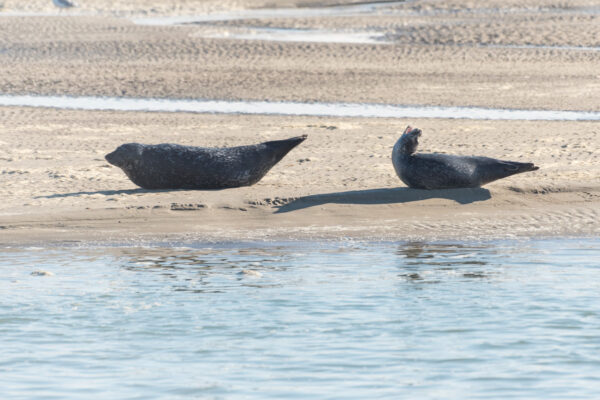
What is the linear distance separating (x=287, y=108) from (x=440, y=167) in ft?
25.2

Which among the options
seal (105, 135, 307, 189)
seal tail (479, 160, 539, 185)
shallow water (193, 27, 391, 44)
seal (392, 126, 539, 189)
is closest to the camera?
seal tail (479, 160, 539, 185)

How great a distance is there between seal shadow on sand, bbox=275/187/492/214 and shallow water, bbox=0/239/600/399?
109 centimetres

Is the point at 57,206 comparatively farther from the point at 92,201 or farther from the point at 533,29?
the point at 533,29

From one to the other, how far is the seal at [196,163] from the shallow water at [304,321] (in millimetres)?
1495

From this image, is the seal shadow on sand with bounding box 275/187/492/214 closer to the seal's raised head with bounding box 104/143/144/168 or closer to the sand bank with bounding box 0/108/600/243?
the sand bank with bounding box 0/108/600/243

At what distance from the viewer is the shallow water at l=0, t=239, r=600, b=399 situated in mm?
6363

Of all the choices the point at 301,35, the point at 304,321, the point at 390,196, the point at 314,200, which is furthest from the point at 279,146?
the point at 301,35

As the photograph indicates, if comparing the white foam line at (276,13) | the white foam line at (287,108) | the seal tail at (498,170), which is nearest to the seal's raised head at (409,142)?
the seal tail at (498,170)

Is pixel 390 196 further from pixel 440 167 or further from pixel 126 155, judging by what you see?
pixel 126 155

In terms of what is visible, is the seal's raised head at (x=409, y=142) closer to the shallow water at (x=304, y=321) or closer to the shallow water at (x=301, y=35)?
the shallow water at (x=304, y=321)

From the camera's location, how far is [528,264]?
927cm

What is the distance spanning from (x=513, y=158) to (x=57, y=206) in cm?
582

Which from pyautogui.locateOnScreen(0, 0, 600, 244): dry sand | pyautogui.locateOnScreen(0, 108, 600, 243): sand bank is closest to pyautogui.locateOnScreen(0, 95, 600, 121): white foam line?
pyautogui.locateOnScreen(0, 0, 600, 244): dry sand

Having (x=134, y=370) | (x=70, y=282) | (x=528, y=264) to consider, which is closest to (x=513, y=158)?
(x=528, y=264)
